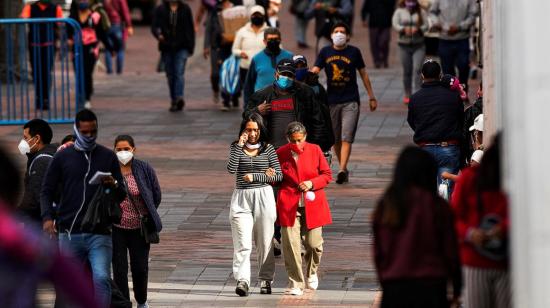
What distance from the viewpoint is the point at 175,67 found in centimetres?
2342

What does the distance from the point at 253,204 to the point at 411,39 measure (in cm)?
1134

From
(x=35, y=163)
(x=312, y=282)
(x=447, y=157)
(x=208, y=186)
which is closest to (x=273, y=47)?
(x=208, y=186)

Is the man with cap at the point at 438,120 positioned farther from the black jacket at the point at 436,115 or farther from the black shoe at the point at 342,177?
the black shoe at the point at 342,177

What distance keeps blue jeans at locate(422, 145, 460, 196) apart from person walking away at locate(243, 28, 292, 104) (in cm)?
296

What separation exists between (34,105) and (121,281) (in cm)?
1135

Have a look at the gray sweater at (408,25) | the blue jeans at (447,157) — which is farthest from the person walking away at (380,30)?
the blue jeans at (447,157)

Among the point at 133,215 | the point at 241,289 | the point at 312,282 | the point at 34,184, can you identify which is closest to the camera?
the point at 34,184

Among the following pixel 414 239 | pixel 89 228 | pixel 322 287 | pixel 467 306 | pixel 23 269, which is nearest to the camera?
pixel 23 269

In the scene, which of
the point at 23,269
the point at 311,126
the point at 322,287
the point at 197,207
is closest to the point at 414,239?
Result: the point at 23,269

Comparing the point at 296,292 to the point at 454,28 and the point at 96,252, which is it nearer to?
the point at 96,252

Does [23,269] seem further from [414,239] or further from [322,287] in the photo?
[322,287]

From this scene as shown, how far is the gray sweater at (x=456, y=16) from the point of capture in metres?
22.2

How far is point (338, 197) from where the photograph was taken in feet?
55.5

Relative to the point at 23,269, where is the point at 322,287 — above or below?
below
